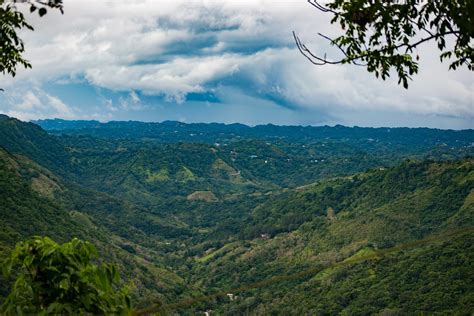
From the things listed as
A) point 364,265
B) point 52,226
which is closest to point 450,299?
point 364,265

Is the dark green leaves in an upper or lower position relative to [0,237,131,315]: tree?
upper

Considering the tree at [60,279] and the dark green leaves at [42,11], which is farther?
the dark green leaves at [42,11]

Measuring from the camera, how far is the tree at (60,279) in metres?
4.74

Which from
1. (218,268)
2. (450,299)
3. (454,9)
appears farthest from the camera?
(218,268)

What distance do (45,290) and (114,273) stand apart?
66cm

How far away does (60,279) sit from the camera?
4777 millimetres

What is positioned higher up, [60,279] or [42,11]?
[42,11]

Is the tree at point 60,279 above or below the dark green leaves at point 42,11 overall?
below

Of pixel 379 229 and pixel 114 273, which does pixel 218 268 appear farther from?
pixel 114 273

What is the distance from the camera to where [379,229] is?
→ 165625mm

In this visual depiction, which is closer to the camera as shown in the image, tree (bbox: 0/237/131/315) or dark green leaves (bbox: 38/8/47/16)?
tree (bbox: 0/237/131/315)

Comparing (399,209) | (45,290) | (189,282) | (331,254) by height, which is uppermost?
(45,290)

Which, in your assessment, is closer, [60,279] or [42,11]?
[60,279]

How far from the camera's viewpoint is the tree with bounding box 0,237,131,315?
15.6 ft
